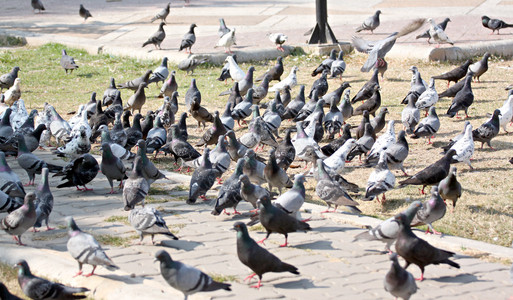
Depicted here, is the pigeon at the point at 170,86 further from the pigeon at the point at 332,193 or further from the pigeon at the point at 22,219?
the pigeon at the point at 22,219

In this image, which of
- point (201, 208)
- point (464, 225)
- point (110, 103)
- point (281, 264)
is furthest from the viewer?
point (110, 103)

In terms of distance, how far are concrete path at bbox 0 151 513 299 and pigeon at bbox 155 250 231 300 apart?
188mm

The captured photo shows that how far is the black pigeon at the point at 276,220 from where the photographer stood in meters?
6.36

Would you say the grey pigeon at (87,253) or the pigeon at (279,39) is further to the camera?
the pigeon at (279,39)

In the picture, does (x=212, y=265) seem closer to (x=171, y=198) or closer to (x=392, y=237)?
(x=392, y=237)

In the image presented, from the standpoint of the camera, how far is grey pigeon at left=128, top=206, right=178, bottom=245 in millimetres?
6387

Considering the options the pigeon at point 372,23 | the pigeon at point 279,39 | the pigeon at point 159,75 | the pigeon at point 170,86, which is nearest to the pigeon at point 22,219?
the pigeon at point 170,86

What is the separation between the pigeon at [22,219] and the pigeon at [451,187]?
4.08 metres

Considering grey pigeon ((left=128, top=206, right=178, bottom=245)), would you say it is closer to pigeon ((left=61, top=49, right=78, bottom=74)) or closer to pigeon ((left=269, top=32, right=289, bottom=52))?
pigeon ((left=61, top=49, right=78, bottom=74))

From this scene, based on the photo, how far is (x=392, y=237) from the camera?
6156mm

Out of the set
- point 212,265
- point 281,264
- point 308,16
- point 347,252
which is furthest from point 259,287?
point 308,16

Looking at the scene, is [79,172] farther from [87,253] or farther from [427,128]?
[427,128]

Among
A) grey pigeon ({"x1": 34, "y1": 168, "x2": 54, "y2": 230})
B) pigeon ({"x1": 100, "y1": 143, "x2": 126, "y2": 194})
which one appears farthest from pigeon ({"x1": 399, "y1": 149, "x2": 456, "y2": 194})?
grey pigeon ({"x1": 34, "y1": 168, "x2": 54, "y2": 230})

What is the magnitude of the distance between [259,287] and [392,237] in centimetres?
130
